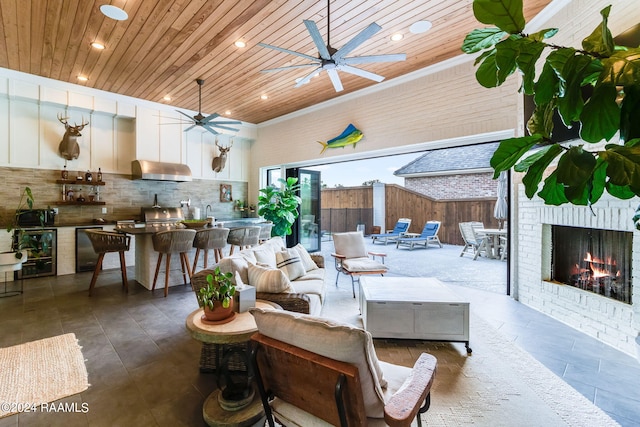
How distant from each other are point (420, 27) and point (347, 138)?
2481 millimetres

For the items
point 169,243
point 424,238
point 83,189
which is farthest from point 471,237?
point 83,189

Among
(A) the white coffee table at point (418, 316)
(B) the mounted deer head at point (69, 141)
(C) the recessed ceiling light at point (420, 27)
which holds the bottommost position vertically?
(A) the white coffee table at point (418, 316)

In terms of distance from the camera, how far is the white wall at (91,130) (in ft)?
16.8

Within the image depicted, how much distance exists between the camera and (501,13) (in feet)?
2.87

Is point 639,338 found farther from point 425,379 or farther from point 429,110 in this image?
point 429,110

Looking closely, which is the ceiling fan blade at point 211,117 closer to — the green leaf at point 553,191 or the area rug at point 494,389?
the area rug at point 494,389

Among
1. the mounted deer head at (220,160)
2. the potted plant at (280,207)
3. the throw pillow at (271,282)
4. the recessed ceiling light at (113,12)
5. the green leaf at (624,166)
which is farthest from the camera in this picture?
the mounted deer head at (220,160)

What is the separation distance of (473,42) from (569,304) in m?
3.62

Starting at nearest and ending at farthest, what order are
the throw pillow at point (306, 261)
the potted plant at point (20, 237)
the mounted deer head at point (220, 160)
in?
the throw pillow at point (306, 261), the potted plant at point (20, 237), the mounted deer head at point (220, 160)

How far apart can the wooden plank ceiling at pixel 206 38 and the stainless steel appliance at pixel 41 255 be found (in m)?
2.78

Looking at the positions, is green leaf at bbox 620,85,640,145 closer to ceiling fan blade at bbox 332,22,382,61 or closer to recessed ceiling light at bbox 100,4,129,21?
ceiling fan blade at bbox 332,22,382,61

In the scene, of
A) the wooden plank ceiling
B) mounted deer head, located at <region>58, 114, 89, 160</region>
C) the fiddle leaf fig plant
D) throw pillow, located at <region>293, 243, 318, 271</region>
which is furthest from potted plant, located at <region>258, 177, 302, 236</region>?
the fiddle leaf fig plant

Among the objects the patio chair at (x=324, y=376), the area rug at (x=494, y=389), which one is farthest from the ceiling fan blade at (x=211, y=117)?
the patio chair at (x=324, y=376)

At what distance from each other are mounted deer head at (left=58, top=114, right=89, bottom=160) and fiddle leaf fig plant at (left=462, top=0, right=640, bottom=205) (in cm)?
695
